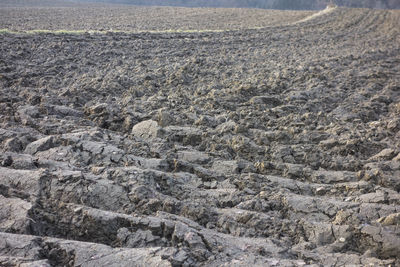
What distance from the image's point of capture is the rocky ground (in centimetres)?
322

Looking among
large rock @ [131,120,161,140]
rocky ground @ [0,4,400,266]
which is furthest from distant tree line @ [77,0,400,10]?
large rock @ [131,120,161,140]

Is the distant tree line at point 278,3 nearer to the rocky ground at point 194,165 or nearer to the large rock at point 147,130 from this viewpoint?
the rocky ground at point 194,165

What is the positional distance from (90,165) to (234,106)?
10.3 ft

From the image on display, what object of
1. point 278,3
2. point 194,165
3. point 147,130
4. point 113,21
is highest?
point 278,3

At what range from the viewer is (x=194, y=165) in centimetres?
465

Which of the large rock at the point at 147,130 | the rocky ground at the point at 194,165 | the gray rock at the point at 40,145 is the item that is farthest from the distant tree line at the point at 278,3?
the gray rock at the point at 40,145

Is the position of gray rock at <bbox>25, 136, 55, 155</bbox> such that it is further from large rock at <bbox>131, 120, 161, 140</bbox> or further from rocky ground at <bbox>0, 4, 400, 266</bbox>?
large rock at <bbox>131, 120, 161, 140</bbox>

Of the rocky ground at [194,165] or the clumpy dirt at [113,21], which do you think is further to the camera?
the clumpy dirt at [113,21]

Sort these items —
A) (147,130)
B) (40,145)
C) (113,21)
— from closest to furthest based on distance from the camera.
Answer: (40,145), (147,130), (113,21)

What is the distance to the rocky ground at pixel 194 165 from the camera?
10.6ft

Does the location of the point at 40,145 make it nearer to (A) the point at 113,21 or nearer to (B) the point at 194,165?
(B) the point at 194,165

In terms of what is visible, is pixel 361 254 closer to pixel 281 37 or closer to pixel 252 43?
pixel 252 43

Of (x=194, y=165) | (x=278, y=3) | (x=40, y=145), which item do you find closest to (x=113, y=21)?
(x=40, y=145)

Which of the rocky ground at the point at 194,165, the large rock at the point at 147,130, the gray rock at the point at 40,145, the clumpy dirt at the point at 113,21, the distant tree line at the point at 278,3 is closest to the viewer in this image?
the rocky ground at the point at 194,165
